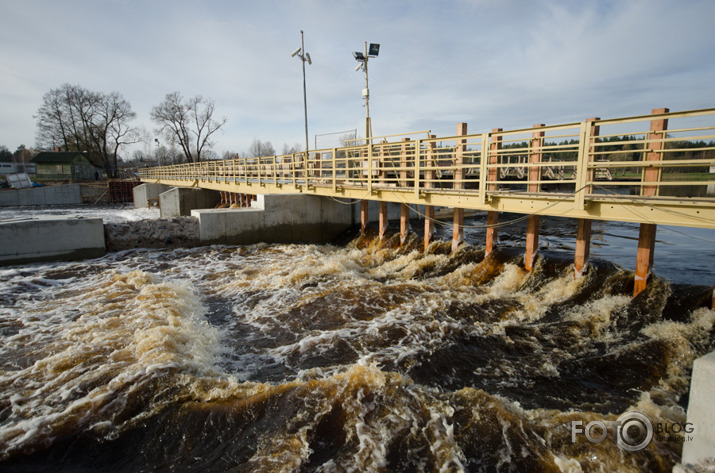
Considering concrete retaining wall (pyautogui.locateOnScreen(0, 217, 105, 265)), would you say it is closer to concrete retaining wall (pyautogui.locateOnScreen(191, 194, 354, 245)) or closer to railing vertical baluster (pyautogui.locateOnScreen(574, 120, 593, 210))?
concrete retaining wall (pyautogui.locateOnScreen(191, 194, 354, 245))

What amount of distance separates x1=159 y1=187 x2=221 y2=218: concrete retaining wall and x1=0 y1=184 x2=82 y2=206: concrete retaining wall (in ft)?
71.3

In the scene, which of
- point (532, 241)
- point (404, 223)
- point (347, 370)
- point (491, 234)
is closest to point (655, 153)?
point (532, 241)

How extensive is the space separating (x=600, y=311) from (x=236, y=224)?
11621 millimetres

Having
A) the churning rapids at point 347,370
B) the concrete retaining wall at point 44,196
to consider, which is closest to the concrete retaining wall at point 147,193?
the concrete retaining wall at point 44,196

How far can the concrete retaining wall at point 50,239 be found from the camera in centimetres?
1100

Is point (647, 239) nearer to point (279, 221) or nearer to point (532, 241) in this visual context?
point (532, 241)

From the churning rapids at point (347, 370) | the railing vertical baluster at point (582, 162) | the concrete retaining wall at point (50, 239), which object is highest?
the railing vertical baluster at point (582, 162)

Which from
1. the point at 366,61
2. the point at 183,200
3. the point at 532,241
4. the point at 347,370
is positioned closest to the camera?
the point at 347,370

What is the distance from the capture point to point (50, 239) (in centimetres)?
1152

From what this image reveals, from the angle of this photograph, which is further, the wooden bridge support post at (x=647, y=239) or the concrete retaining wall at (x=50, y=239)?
the concrete retaining wall at (x=50, y=239)

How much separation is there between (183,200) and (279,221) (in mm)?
15659

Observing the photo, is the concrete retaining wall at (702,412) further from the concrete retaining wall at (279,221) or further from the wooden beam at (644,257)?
the concrete retaining wall at (279,221)

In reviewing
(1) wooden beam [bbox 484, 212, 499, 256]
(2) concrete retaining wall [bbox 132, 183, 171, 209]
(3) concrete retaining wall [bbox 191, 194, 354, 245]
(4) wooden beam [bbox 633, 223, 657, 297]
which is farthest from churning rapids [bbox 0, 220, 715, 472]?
(2) concrete retaining wall [bbox 132, 183, 171, 209]

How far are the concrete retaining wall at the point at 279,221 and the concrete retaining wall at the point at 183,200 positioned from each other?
1349cm
